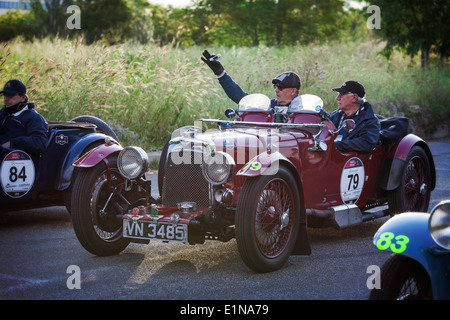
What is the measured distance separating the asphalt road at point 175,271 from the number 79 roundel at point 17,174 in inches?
18.4

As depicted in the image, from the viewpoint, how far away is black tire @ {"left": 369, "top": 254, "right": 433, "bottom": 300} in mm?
3795

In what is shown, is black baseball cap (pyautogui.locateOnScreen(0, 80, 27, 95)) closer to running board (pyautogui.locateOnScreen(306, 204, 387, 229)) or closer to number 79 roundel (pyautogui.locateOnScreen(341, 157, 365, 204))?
running board (pyautogui.locateOnScreen(306, 204, 387, 229))

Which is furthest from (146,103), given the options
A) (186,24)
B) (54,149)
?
(186,24)

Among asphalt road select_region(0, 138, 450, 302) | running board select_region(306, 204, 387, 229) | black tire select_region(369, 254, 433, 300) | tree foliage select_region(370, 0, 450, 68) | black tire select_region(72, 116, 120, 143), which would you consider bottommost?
asphalt road select_region(0, 138, 450, 302)

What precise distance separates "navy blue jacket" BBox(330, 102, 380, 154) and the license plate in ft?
6.31

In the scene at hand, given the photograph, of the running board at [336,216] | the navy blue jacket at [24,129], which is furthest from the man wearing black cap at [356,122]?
the navy blue jacket at [24,129]

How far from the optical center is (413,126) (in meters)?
16.8

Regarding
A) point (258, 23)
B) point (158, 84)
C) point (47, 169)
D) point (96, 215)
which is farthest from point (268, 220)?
point (258, 23)

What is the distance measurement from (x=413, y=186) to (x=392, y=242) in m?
3.81

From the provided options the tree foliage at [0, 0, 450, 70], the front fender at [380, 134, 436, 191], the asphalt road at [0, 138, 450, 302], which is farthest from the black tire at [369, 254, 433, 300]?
the tree foliage at [0, 0, 450, 70]

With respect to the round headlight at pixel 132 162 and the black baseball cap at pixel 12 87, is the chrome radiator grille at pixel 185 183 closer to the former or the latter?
the round headlight at pixel 132 162
